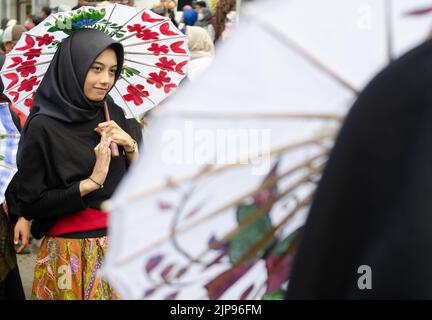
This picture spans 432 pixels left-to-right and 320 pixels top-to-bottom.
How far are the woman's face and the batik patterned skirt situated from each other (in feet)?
2.05

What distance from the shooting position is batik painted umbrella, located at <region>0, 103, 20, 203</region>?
3471 mm

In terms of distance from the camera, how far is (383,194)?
1135 millimetres

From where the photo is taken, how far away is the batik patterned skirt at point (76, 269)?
3.43 m

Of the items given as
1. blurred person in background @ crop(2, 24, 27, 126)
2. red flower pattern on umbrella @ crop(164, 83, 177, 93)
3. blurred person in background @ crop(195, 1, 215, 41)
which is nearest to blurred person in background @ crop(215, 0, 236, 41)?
blurred person in background @ crop(195, 1, 215, 41)

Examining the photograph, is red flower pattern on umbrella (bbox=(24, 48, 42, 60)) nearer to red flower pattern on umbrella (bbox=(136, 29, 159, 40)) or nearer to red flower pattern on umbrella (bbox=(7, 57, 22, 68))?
red flower pattern on umbrella (bbox=(7, 57, 22, 68))

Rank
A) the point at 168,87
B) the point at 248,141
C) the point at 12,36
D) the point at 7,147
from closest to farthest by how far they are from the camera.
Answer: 1. the point at 248,141
2. the point at 7,147
3. the point at 168,87
4. the point at 12,36

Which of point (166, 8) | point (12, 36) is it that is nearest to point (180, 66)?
point (12, 36)

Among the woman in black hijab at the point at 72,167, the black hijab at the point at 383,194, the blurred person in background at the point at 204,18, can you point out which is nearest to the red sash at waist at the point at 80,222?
the woman in black hijab at the point at 72,167

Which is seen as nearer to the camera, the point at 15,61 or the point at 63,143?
the point at 63,143

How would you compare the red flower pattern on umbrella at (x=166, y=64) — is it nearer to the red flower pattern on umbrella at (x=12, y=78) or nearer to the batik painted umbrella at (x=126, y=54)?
the batik painted umbrella at (x=126, y=54)

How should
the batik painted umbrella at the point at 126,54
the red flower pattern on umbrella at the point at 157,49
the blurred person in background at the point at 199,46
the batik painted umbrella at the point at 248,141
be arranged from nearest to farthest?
the batik painted umbrella at the point at 248,141, the batik painted umbrella at the point at 126,54, the red flower pattern on umbrella at the point at 157,49, the blurred person in background at the point at 199,46

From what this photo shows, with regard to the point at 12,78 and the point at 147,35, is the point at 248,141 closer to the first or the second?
the point at 147,35

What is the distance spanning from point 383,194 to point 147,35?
2.92m
